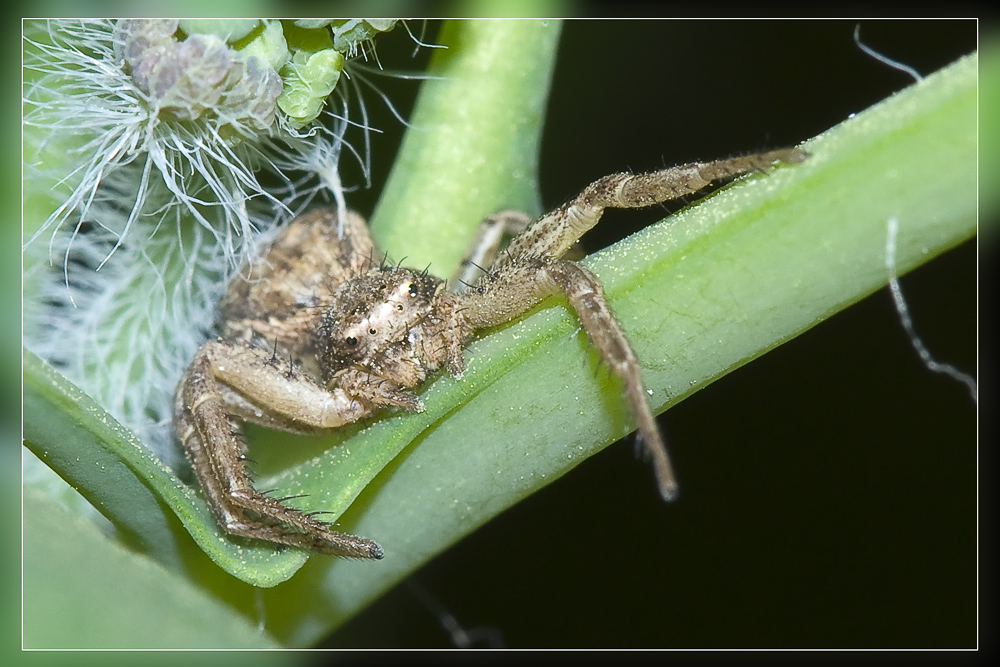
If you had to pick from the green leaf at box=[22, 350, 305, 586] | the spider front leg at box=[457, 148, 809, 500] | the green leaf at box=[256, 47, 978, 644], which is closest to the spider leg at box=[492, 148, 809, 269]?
the spider front leg at box=[457, 148, 809, 500]

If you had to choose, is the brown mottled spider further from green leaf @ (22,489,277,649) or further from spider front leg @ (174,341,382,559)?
green leaf @ (22,489,277,649)

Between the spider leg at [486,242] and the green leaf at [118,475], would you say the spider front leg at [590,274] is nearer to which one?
the spider leg at [486,242]

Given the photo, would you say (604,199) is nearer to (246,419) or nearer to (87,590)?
(246,419)

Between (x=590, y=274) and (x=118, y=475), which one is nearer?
(x=118, y=475)

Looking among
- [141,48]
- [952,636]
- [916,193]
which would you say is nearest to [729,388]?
[952,636]

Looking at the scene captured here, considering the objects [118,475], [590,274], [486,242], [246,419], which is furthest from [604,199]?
[118,475]

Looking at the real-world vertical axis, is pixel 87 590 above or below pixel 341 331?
above

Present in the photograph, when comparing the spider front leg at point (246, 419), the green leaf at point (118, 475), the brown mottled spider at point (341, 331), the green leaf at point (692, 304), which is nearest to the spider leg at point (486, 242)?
the brown mottled spider at point (341, 331)
